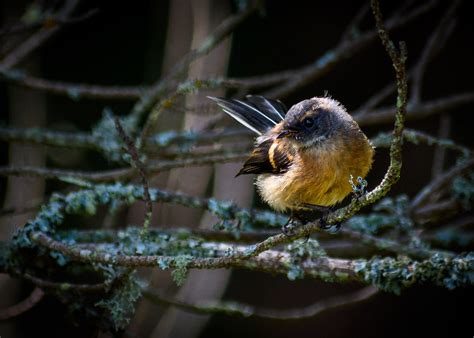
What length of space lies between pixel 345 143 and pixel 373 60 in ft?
10.6

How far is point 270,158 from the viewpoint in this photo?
4.02m

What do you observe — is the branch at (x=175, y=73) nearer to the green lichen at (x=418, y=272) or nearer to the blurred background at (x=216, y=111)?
the blurred background at (x=216, y=111)

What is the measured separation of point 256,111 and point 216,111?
596 millimetres

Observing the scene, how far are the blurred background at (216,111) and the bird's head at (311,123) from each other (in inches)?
46.2

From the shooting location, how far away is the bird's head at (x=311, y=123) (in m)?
3.76

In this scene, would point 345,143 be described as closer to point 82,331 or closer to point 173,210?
point 173,210

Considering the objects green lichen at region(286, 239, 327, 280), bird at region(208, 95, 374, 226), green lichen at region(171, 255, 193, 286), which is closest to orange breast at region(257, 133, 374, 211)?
bird at region(208, 95, 374, 226)

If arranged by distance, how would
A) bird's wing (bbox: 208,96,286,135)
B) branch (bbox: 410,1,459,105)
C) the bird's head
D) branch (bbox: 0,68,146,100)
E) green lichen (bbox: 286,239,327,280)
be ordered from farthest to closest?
branch (bbox: 410,1,459,105) → branch (bbox: 0,68,146,100) → bird's wing (bbox: 208,96,286,135) → the bird's head → green lichen (bbox: 286,239,327,280)

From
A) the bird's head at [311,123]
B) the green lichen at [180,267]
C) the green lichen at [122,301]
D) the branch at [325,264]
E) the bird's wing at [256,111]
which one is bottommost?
the green lichen at [122,301]

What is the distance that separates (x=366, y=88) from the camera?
6.55m

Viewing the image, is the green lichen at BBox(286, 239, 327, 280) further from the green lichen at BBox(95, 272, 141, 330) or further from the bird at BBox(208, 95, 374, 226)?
A: the green lichen at BBox(95, 272, 141, 330)

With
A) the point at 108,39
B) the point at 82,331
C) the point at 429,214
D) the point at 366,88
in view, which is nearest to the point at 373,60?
the point at 366,88

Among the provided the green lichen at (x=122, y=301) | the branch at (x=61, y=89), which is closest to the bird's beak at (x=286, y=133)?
the green lichen at (x=122, y=301)

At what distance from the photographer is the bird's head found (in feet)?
12.3
